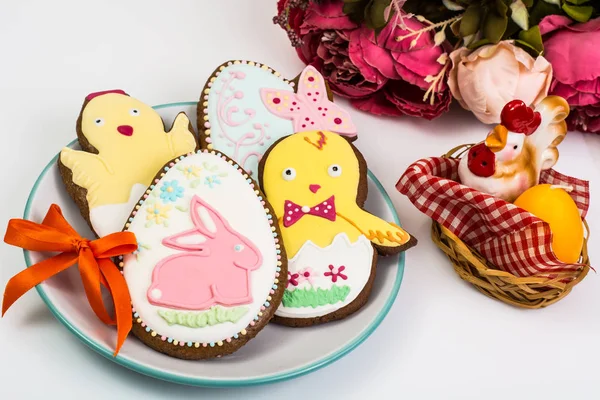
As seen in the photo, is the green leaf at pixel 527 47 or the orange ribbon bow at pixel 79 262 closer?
the orange ribbon bow at pixel 79 262

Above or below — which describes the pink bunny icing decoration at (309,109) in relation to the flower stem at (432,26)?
below

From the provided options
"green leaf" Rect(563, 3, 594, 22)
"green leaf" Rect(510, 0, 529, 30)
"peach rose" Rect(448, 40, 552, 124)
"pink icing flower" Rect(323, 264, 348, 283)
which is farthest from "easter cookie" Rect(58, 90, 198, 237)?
"green leaf" Rect(563, 3, 594, 22)

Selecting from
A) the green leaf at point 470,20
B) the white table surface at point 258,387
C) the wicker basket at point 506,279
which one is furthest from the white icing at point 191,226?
the green leaf at point 470,20

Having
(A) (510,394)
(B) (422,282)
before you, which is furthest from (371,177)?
(A) (510,394)

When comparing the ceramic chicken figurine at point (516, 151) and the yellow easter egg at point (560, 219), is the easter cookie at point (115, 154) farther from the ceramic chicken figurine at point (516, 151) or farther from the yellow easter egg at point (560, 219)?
the yellow easter egg at point (560, 219)

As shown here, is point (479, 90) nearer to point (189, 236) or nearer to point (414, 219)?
point (414, 219)

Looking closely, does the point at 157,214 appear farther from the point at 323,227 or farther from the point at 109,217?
the point at 323,227

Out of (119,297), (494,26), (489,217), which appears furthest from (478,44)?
(119,297)
